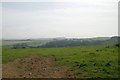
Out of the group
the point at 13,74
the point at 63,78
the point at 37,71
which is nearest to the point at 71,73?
the point at 63,78

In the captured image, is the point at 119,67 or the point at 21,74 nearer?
the point at 21,74

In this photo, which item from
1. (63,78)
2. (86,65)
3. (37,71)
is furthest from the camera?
(86,65)

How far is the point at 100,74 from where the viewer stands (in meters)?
18.3

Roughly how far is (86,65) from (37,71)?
4.36m

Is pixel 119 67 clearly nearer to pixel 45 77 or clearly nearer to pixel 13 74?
pixel 45 77

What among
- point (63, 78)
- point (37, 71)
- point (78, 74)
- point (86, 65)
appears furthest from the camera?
point (86, 65)

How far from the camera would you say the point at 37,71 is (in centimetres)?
2077

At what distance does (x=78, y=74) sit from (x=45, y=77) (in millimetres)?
2410

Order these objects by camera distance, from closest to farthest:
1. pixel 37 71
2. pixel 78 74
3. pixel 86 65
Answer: pixel 78 74
pixel 37 71
pixel 86 65

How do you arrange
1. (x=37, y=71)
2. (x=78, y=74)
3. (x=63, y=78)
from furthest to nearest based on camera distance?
(x=37, y=71), (x=78, y=74), (x=63, y=78)

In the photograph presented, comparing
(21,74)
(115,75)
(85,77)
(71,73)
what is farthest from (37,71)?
(115,75)

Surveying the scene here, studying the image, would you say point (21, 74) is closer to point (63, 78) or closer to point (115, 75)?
point (63, 78)

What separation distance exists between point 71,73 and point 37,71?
3.16 meters

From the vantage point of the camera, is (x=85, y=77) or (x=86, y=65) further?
(x=86, y=65)
